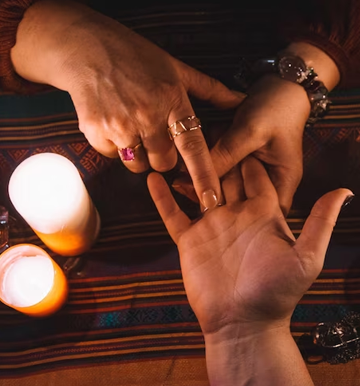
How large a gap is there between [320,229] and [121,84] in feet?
1.45

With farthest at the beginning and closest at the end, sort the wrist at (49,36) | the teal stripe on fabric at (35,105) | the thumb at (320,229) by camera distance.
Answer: the teal stripe on fabric at (35,105) → the wrist at (49,36) → the thumb at (320,229)

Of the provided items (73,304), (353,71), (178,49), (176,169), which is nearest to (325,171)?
(353,71)

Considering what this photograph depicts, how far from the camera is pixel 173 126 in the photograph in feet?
2.63

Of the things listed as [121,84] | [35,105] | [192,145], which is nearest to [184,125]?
[192,145]

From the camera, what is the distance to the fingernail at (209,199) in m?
0.80

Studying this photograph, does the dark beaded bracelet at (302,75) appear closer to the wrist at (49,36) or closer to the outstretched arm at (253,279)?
the outstretched arm at (253,279)

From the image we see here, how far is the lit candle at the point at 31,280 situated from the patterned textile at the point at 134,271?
54mm

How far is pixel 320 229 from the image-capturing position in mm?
730

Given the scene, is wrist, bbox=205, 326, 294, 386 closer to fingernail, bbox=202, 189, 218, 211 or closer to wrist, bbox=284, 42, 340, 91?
fingernail, bbox=202, 189, 218, 211

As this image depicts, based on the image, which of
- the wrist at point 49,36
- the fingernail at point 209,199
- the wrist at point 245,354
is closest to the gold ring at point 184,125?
the fingernail at point 209,199

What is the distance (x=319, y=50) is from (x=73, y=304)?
74 centimetres

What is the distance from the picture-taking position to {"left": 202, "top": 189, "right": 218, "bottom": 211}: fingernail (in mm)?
796

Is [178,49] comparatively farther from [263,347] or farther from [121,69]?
[263,347]

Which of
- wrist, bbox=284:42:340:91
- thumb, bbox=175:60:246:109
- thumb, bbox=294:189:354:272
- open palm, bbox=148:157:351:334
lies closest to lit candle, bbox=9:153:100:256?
open palm, bbox=148:157:351:334
